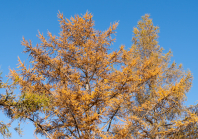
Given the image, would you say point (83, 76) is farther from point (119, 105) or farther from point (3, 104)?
point (3, 104)

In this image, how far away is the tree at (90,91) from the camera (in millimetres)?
6075

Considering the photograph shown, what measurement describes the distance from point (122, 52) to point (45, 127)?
4.15 meters

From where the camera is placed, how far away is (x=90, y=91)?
7.41 metres

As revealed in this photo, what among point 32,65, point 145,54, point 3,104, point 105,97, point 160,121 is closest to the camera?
point 3,104

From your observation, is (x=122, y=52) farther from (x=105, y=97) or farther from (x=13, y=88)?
(x=13, y=88)

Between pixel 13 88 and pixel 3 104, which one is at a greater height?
pixel 13 88

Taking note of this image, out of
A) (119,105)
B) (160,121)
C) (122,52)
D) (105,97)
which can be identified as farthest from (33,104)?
(160,121)

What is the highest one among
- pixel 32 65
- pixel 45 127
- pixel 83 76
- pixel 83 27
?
pixel 83 27

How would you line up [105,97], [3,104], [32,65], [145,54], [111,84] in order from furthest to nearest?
[145,54] → [32,65] → [111,84] → [105,97] → [3,104]

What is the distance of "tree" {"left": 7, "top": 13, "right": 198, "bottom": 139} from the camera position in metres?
6.08

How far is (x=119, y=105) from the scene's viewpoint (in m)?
6.61

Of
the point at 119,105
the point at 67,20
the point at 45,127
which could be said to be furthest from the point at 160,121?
the point at 67,20

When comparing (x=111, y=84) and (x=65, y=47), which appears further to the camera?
(x=65, y=47)

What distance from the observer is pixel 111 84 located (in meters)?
7.29
